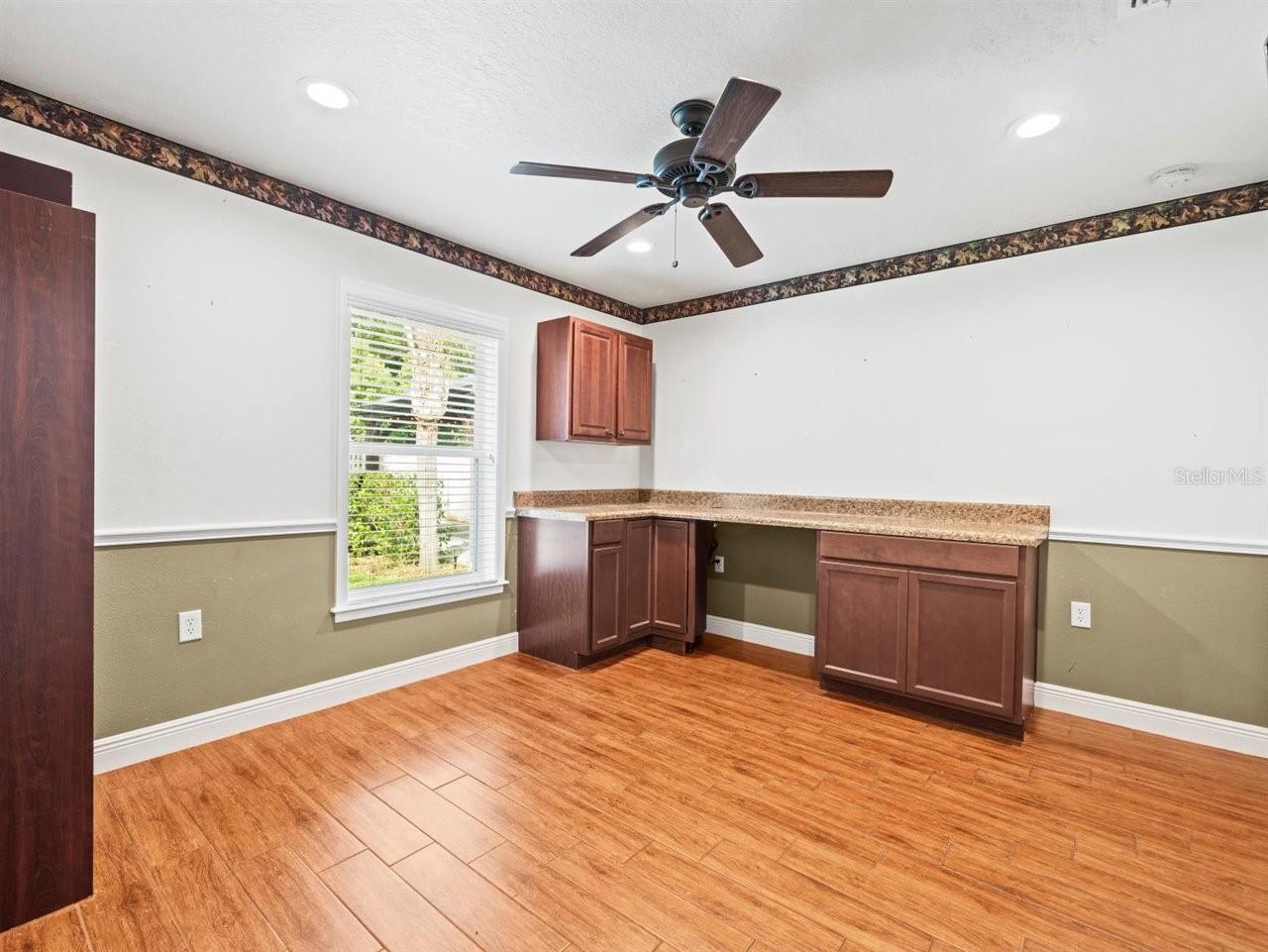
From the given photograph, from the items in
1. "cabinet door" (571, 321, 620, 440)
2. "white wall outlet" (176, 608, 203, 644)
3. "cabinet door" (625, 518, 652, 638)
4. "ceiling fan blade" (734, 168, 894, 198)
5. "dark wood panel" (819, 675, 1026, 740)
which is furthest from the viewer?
"cabinet door" (571, 321, 620, 440)

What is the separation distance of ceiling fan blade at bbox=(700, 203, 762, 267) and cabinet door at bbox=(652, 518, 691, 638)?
175 centimetres

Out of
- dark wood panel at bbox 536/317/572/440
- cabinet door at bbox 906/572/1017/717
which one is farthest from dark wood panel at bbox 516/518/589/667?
cabinet door at bbox 906/572/1017/717

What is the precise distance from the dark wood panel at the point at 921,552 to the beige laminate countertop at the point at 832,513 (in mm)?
42

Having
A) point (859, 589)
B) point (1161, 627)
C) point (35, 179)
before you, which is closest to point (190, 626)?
point (35, 179)

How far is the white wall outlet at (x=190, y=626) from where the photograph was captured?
2447 mm

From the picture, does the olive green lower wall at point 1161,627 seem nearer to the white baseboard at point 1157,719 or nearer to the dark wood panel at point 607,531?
the white baseboard at point 1157,719

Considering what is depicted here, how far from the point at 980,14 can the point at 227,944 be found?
124 inches

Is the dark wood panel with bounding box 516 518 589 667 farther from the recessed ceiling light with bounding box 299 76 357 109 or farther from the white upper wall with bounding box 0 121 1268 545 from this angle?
the recessed ceiling light with bounding box 299 76 357 109

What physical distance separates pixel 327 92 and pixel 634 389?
8.52 ft

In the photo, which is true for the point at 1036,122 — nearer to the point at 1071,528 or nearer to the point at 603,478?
the point at 1071,528

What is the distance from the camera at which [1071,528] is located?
9.75 feet

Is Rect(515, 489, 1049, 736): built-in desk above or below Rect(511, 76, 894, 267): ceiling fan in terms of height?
below

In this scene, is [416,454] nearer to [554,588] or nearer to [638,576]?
[554,588]

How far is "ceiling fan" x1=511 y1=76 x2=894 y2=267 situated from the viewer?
5.76 feet
